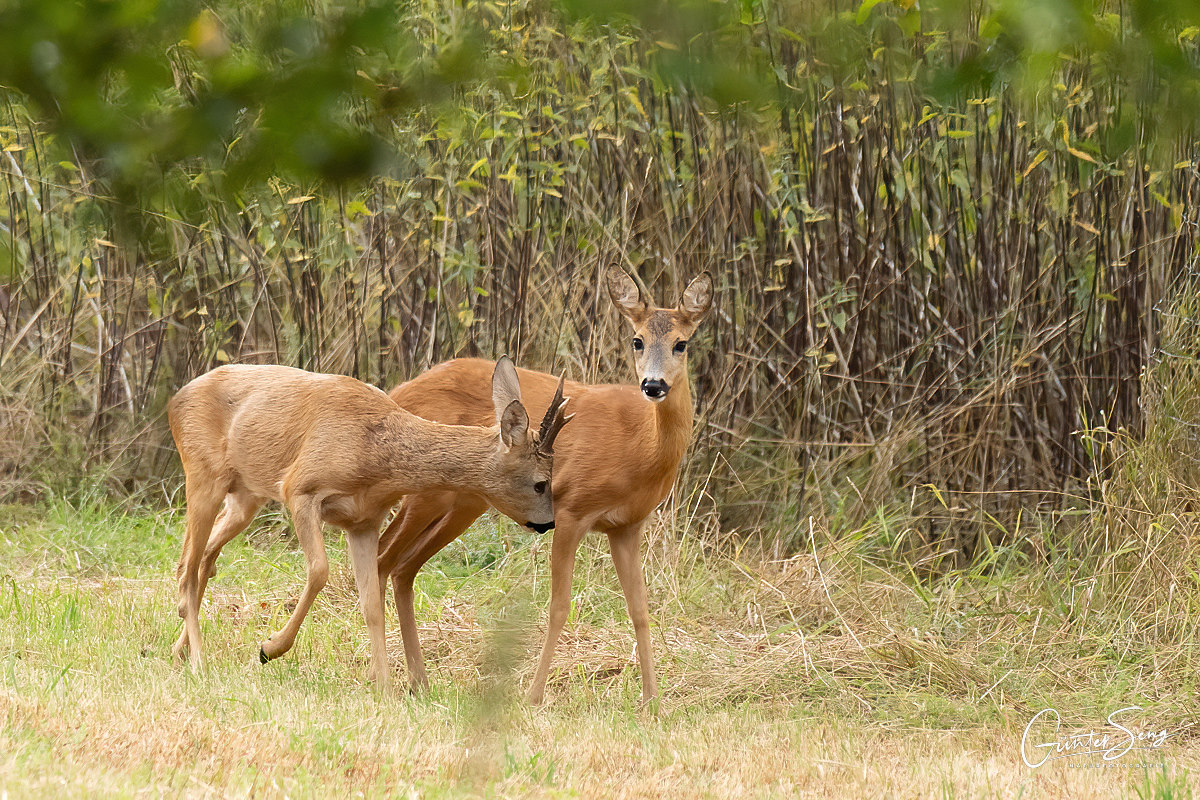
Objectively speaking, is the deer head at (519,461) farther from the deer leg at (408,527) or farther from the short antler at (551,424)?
the deer leg at (408,527)

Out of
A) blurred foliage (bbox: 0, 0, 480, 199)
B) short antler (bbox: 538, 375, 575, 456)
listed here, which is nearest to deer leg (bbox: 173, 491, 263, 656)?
short antler (bbox: 538, 375, 575, 456)

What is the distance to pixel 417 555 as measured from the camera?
634 cm

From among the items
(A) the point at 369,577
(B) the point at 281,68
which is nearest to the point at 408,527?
(A) the point at 369,577

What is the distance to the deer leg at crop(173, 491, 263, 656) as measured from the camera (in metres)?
6.07

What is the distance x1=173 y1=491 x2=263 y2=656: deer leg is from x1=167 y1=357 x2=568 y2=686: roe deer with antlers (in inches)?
0.5

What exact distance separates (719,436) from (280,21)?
5523mm

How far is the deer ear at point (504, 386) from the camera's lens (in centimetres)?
544

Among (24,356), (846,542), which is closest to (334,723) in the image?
(846,542)

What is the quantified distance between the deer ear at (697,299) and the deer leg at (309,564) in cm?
174

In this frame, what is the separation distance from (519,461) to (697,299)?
44.3 inches

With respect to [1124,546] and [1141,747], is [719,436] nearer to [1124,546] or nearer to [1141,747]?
[1124,546]

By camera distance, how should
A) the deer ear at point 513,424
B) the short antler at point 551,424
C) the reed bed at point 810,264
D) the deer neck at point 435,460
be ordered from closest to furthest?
the short antler at point 551,424 → the deer ear at point 513,424 → the deer neck at point 435,460 → the reed bed at point 810,264

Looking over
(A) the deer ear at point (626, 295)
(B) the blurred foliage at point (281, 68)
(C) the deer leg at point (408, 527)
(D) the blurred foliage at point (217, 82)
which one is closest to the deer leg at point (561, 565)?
(C) the deer leg at point (408, 527)

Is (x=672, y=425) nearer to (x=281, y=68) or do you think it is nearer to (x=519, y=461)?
(x=519, y=461)
